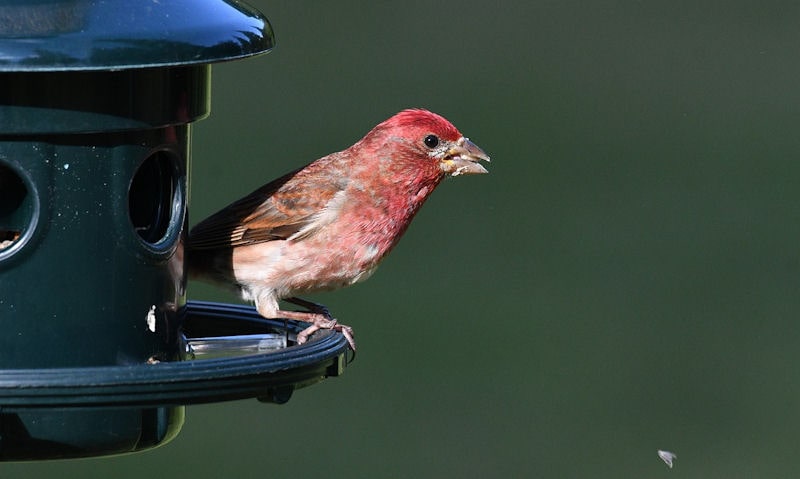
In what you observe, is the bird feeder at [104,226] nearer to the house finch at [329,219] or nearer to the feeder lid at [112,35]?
the feeder lid at [112,35]

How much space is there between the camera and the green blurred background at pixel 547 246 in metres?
13.1

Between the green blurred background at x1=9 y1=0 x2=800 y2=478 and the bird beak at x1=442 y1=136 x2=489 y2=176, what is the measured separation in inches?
198

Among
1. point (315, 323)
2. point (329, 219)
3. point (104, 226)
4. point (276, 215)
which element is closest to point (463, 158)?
point (329, 219)

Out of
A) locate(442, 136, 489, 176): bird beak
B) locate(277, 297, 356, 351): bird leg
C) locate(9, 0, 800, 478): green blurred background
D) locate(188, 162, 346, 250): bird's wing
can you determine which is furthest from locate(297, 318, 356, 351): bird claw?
locate(9, 0, 800, 478): green blurred background

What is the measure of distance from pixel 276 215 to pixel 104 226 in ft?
5.22

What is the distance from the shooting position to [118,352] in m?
6.32

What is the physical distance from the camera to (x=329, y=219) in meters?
7.82

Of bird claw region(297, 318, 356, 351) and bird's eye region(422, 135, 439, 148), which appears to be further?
bird's eye region(422, 135, 439, 148)

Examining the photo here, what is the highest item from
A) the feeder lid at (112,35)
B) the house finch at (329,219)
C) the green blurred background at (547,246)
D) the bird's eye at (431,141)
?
the feeder lid at (112,35)

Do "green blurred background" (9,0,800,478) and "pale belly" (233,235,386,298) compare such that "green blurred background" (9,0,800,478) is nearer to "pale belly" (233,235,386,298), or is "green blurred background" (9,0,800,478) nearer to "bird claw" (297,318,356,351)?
"pale belly" (233,235,386,298)

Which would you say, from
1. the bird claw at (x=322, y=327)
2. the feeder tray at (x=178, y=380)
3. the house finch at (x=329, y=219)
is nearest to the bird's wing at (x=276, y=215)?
the house finch at (x=329, y=219)

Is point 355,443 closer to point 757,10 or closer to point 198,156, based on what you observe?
point 198,156

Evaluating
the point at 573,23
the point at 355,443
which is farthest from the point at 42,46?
the point at 573,23

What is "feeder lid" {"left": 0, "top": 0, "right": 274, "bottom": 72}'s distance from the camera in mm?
5566
